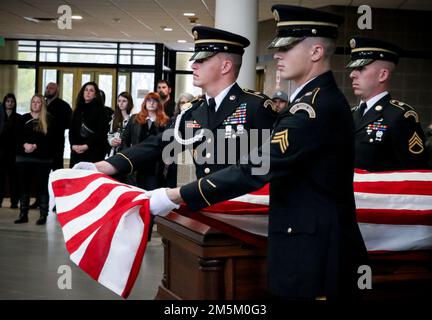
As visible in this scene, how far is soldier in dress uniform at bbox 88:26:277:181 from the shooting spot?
9.40 feet

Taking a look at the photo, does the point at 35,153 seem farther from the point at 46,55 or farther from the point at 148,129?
the point at 46,55

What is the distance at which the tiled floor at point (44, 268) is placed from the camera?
436 centimetres

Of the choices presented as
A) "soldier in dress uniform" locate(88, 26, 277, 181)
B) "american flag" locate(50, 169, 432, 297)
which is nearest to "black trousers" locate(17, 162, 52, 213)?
"soldier in dress uniform" locate(88, 26, 277, 181)

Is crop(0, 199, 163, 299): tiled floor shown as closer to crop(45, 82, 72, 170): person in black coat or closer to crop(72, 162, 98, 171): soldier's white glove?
crop(45, 82, 72, 170): person in black coat

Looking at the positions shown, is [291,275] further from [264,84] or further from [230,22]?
[264,84]

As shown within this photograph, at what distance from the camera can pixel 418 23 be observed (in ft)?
33.1

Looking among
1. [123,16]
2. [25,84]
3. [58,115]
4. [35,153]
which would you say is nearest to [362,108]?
[35,153]

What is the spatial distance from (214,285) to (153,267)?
2.84 meters

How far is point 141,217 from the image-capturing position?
2166 mm

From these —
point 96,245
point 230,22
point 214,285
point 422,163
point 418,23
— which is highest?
point 418,23

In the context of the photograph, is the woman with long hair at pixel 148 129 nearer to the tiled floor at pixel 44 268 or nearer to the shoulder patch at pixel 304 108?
the tiled floor at pixel 44 268

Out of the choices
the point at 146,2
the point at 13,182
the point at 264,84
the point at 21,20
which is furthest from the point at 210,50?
the point at 21,20

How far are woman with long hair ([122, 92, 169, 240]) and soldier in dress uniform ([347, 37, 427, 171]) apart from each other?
10.6 ft

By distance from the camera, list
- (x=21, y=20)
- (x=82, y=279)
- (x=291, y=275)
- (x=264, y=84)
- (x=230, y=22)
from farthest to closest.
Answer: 1. (x=21, y=20)
2. (x=264, y=84)
3. (x=230, y=22)
4. (x=82, y=279)
5. (x=291, y=275)
